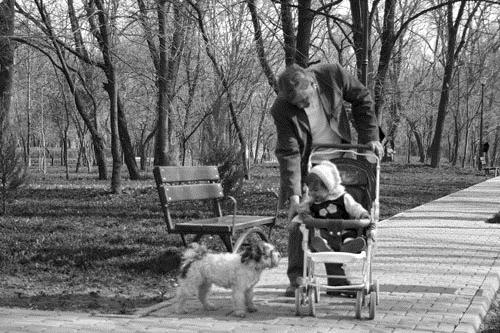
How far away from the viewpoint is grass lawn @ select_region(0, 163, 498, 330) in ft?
22.4

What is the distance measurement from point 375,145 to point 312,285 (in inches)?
50.5

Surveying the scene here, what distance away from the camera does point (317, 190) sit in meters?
5.80

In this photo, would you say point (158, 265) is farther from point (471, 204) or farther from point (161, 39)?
point (161, 39)

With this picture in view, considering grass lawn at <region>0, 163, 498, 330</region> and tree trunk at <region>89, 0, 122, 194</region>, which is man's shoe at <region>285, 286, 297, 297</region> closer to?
grass lawn at <region>0, 163, 498, 330</region>

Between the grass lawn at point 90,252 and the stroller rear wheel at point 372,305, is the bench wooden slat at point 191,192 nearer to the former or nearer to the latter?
the grass lawn at point 90,252

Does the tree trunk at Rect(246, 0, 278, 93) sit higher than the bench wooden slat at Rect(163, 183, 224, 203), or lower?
higher

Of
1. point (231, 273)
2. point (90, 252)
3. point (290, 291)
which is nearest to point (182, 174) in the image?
point (90, 252)

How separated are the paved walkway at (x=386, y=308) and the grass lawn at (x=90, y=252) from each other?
2.16 ft

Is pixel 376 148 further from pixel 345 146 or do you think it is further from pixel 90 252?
pixel 90 252

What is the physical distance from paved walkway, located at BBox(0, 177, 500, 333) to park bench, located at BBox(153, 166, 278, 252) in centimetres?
51

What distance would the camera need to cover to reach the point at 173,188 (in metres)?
8.23

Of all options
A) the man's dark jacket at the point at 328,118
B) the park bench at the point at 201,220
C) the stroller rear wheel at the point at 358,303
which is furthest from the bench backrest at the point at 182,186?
the stroller rear wheel at the point at 358,303

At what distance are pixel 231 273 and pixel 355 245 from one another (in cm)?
94

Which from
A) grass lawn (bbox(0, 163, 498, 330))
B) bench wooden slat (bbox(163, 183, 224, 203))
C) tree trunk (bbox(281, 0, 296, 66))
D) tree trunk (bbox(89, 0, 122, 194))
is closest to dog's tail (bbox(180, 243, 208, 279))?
grass lawn (bbox(0, 163, 498, 330))
